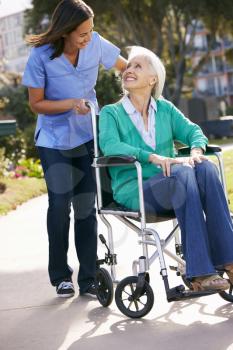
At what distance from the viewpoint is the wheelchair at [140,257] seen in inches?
187

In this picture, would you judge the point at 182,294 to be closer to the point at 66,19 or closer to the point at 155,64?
the point at 155,64

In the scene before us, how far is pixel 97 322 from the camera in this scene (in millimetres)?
4875

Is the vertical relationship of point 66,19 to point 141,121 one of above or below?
above

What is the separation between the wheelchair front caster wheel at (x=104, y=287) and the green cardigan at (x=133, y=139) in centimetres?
44

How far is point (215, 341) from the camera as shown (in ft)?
13.9

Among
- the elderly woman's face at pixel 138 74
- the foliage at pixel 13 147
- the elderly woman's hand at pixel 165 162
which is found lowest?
the elderly woman's hand at pixel 165 162

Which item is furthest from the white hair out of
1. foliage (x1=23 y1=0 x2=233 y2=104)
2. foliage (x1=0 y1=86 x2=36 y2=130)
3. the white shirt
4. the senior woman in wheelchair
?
foliage (x1=23 y1=0 x2=233 y2=104)

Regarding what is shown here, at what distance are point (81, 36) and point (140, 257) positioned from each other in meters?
1.42

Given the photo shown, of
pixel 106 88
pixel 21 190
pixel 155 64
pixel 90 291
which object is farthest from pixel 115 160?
pixel 106 88

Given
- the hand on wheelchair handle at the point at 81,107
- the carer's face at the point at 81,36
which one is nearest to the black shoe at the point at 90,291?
the hand on wheelchair handle at the point at 81,107

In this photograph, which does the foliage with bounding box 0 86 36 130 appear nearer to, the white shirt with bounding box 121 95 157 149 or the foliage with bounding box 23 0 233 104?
the foliage with bounding box 23 0 233 104

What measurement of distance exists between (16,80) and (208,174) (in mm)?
38414

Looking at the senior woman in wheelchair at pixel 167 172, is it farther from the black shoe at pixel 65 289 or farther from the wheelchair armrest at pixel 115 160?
the black shoe at pixel 65 289

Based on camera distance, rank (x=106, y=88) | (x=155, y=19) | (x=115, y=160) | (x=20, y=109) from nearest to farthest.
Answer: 1. (x=115, y=160)
2. (x=106, y=88)
3. (x=20, y=109)
4. (x=155, y=19)
